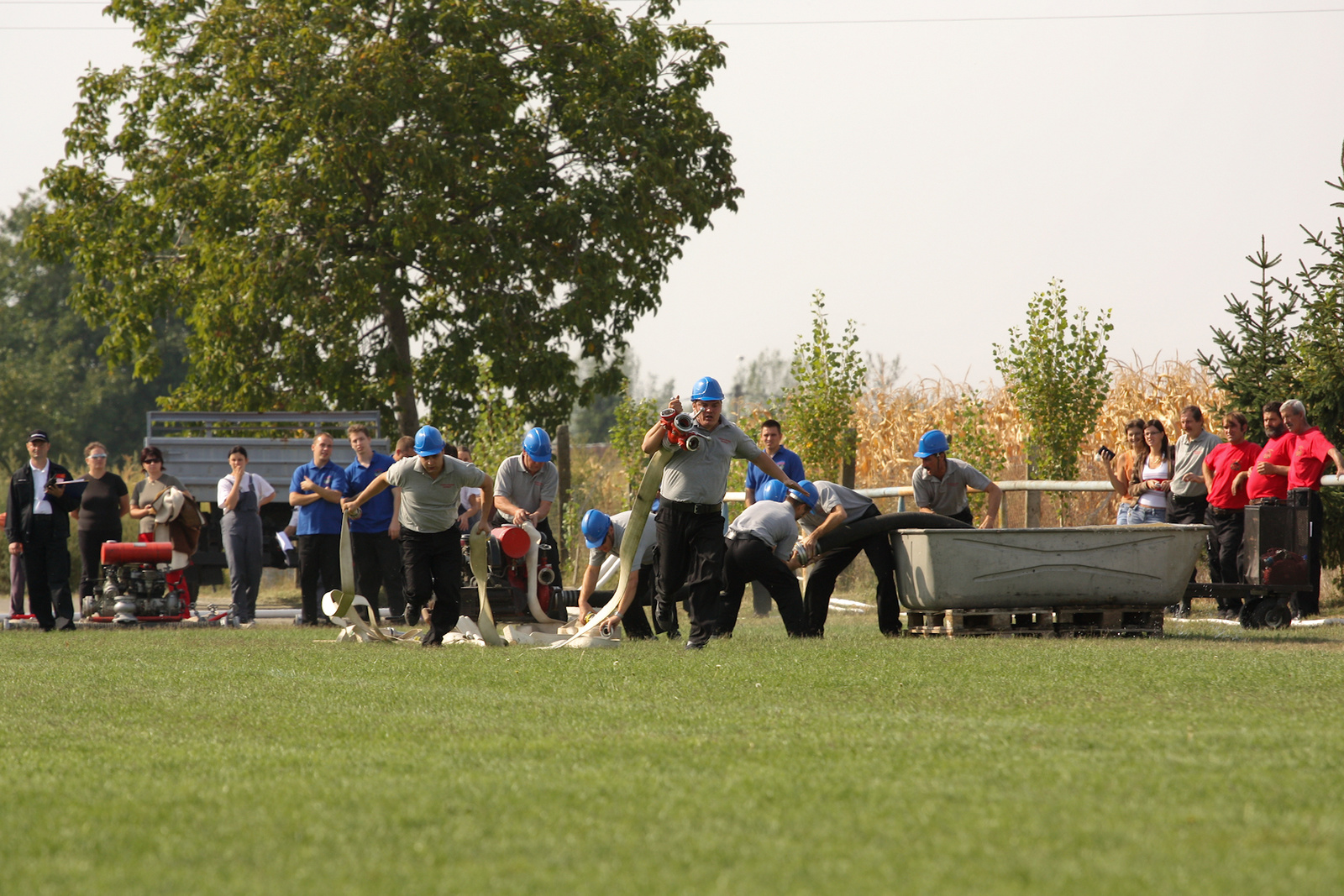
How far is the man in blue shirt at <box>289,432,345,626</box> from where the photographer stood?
50.3ft

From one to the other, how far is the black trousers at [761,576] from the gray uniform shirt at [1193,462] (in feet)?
15.3

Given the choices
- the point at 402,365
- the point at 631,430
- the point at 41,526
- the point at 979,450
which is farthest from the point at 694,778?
the point at 402,365

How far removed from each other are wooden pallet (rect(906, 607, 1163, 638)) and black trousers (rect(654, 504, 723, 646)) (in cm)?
189

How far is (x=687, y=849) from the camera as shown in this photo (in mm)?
4188

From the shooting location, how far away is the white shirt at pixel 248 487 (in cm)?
1619

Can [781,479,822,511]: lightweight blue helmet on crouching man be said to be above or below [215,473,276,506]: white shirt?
below

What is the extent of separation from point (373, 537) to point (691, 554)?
504cm

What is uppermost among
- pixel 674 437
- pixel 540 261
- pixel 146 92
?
pixel 146 92

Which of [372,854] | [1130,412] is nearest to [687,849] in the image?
[372,854]

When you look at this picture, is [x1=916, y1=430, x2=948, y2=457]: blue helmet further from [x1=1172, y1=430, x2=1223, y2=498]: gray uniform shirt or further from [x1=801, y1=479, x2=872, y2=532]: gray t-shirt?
[x1=1172, y1=430, x2=1223, y2=498]: gray uniform shirt

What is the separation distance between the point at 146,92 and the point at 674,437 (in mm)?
20054

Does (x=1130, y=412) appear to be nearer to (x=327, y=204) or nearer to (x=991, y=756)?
(x=327, y=204)

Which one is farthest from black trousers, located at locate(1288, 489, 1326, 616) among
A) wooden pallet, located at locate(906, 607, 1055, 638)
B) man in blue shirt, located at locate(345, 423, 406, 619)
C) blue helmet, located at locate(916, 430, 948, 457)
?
man in blue shirt, located at locate(345, 423, 406, 619)

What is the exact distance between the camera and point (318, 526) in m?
15.4
